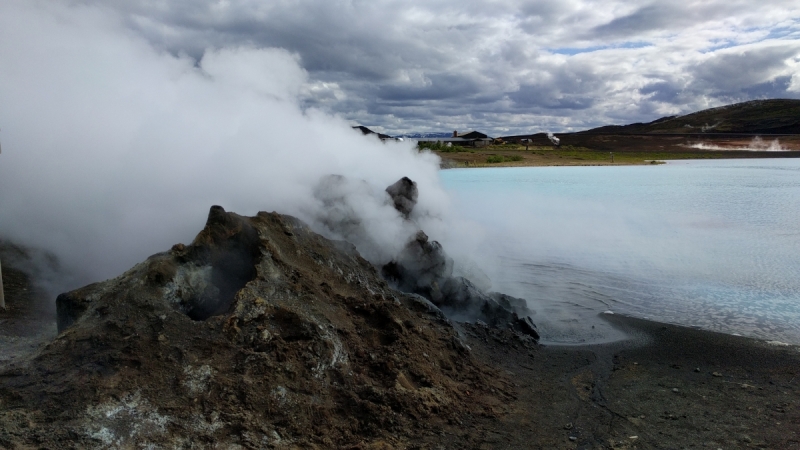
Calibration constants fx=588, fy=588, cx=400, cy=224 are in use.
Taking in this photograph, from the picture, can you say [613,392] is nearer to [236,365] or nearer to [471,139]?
[236,365]

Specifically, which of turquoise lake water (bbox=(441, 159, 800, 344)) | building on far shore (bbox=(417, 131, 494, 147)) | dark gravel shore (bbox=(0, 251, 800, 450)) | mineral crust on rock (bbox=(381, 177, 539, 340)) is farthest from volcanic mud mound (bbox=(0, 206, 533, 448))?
building on far shore (bbox=(417, 131, 494, 147))

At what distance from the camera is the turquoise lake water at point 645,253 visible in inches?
406

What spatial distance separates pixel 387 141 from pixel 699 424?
28.6 ft

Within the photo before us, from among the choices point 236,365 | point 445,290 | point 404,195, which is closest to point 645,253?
point 404,195

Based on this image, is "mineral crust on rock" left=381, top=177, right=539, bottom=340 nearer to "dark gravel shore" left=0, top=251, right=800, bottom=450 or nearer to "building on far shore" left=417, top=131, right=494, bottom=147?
"dark gravel shore" left=0, top=251, right=800, bottom=450

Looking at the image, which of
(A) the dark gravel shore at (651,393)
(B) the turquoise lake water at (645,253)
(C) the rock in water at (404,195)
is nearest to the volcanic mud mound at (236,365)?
(A) the dark gravel shore at (651,393)

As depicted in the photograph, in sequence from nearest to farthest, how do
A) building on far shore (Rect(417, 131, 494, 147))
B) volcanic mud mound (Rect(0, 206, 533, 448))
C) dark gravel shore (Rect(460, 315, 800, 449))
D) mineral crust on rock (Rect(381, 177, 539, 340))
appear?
volcanic mud mound (Rect(0, 206, 533, 448))
dark gravel shore (Rect(460, 315, 800, 449))
mineral crust on rock (Rect(381, 177, 539, 340))
building on far shore (Rect(417, 131, 494, 147))

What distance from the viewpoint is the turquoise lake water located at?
33.8 feet

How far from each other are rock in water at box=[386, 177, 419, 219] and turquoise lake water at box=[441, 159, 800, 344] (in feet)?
8.89

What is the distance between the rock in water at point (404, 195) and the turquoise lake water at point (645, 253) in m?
2.71

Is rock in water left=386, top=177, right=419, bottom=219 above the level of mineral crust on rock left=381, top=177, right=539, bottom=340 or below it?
above

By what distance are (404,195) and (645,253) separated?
29.5 feet

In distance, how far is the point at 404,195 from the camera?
10.4m

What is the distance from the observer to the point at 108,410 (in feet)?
14.0
